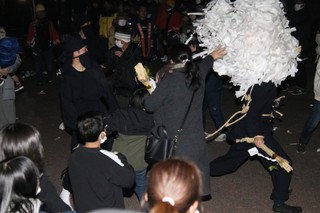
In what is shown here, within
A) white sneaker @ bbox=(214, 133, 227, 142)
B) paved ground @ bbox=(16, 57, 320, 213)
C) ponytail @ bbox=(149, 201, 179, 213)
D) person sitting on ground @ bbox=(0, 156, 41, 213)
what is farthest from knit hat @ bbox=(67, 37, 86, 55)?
ponytail @ bbox=(149, 201, 179, 213)

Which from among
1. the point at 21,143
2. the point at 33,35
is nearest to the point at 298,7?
the point at 33,35

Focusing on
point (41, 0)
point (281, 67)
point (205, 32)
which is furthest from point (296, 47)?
point (41, 0)

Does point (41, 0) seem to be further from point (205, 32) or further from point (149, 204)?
point (149, 204)

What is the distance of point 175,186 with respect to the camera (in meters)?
2.22

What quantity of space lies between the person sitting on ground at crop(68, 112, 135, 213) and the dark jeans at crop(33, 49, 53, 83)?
24.7 feet

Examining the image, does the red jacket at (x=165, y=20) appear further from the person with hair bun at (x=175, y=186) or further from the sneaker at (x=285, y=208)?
the person with hair bun at (x=175, y=186)

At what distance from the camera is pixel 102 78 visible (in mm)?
5125

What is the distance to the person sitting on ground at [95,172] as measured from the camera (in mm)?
3486

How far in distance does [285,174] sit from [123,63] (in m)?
2.79

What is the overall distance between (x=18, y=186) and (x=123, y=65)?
13.1ft

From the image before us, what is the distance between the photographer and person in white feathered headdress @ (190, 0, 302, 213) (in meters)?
4.52

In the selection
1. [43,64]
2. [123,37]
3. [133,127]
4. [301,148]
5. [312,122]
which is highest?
[123,37]

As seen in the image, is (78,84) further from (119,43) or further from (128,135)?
(119,43)

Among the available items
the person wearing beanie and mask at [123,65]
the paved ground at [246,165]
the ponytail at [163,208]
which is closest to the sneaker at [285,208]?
the paved ground at [246,165]
